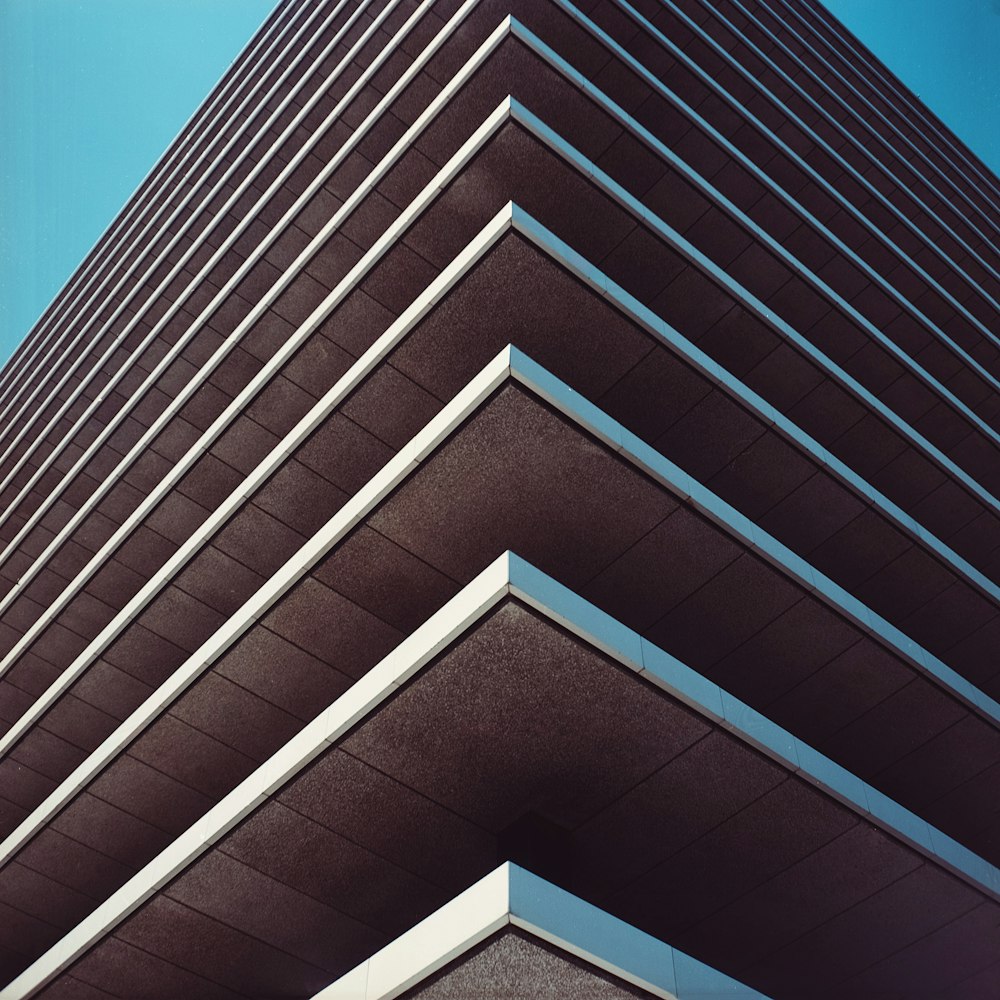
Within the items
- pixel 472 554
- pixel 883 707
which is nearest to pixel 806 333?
pixel 883 707

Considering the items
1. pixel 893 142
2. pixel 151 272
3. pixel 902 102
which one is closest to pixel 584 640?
pixel 151 272

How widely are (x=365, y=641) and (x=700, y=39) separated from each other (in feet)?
62.0

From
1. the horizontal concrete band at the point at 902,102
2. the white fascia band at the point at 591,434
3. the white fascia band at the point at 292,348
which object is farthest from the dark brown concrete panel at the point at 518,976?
the horizontal concrete band at the point at 902,102

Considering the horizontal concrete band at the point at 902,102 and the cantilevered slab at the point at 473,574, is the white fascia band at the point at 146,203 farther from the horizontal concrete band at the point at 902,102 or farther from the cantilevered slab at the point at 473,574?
the cantilevered slab at the point at 473,574

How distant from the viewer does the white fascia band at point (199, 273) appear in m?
20.5

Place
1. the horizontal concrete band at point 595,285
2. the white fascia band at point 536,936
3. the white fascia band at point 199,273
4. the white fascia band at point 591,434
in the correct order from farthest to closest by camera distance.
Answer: the white fascia band at point 199,273
the horizontal concrete band at point 595,285
the white fascia band at point 591,434
the white fascia band at point 536,936

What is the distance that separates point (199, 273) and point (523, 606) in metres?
17.7

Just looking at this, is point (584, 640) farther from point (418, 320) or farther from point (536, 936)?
point (418, 320)

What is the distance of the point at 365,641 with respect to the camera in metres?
11.7

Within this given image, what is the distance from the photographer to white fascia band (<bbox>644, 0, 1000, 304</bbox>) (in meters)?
23.3

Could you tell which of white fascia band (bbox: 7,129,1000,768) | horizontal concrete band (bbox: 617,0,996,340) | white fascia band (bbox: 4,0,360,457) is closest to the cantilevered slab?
Result: white fascia band (bbox: 7,129,1000,768)

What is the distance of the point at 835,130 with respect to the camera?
88.9 ft

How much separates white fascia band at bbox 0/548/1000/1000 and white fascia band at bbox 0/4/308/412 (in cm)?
2540

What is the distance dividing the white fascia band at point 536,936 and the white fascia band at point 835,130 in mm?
18917
